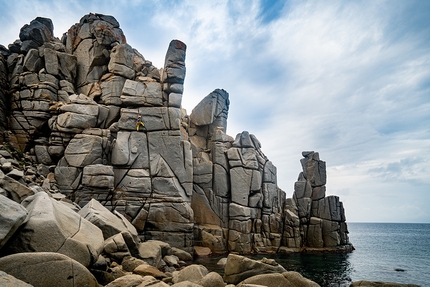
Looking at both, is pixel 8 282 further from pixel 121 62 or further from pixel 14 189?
pixel 121 62

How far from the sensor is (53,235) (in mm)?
10023

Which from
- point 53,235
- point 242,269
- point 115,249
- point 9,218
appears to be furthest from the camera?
point 242,269

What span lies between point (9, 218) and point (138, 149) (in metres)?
23.3

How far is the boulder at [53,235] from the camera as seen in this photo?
30.9ft

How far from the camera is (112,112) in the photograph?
107 ft

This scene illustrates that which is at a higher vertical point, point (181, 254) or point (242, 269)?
point (242, 269)

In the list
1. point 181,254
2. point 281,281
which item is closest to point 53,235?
point 281,281

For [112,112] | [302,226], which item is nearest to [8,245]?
[112,112]

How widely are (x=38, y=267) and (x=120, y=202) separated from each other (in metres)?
21.3

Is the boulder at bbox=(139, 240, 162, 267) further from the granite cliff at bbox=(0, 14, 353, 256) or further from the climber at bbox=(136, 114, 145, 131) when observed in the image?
the climber at bbox=(136, 114, 145, 131)

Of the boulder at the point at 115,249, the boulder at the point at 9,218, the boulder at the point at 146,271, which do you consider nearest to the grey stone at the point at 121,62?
the boulder at the point at 115,249

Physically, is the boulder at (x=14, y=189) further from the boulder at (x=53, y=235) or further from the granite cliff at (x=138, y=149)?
the granite cliff at (x=138, y=149)

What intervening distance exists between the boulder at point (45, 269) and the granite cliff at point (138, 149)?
16.3m

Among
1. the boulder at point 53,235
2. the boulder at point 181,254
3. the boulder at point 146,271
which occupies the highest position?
the boulder at point 53,235
